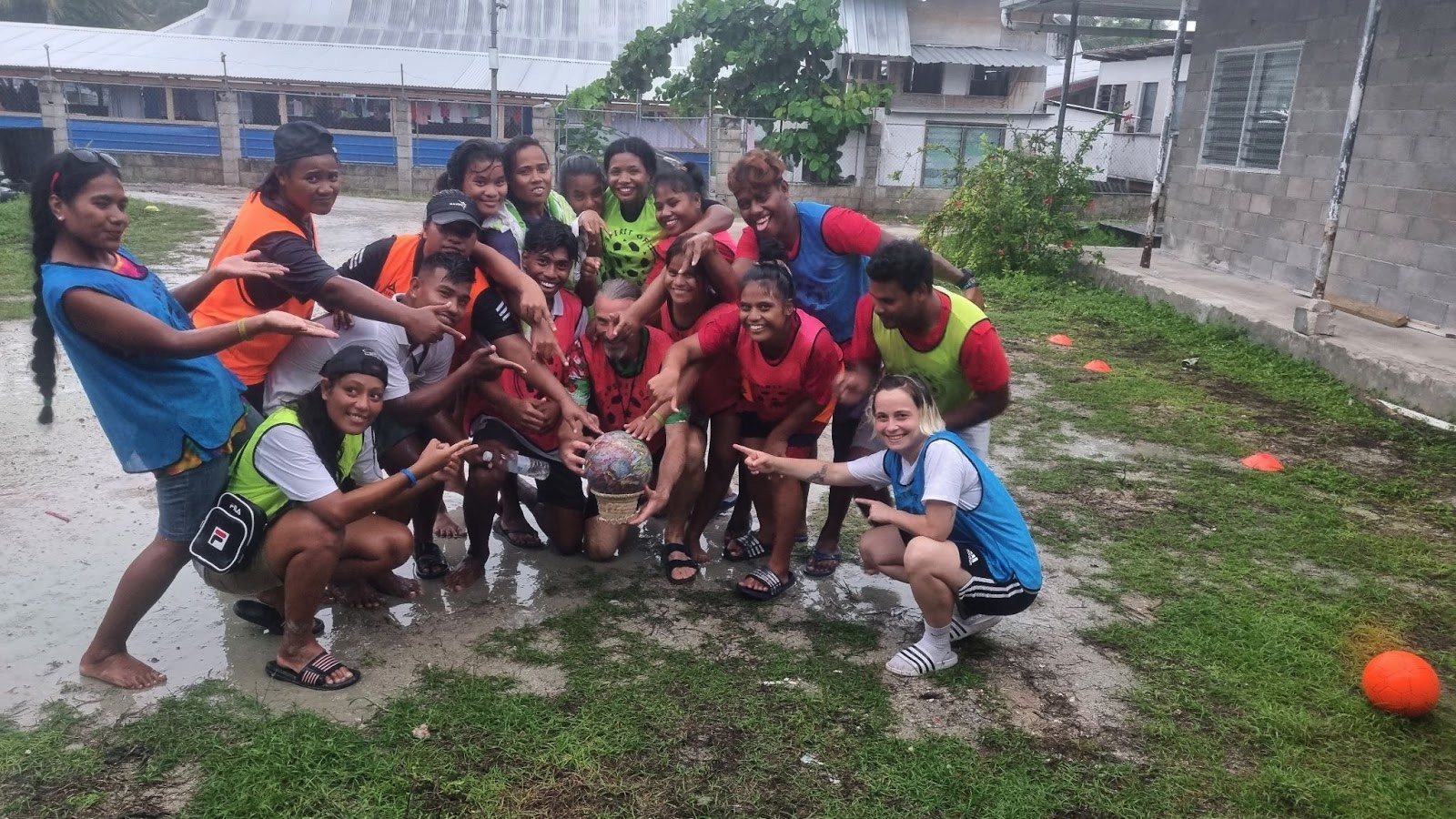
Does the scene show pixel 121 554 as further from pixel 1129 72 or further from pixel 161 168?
pixel 1129 72

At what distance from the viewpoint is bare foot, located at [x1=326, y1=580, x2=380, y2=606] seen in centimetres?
401

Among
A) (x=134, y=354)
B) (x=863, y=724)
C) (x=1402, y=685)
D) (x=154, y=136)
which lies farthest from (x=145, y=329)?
(x=154, y=136)

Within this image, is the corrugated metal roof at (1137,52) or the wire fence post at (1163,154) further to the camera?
the corrugated metal roof at (1137,52)

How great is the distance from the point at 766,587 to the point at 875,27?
23.1 m

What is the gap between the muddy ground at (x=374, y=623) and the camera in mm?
3361

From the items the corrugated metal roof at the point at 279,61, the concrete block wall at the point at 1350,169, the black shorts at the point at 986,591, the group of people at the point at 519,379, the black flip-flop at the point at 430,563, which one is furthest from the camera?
the corrugated metal roof at the point at 279,61

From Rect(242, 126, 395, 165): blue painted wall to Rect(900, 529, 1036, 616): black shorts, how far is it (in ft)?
72.6

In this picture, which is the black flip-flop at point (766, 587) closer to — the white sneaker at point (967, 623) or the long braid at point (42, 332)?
the white sneaker at point (967, 623)

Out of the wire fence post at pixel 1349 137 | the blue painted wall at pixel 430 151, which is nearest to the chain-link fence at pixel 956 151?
the blue painted wall at pixel 430 151

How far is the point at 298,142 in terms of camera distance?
3.66 m

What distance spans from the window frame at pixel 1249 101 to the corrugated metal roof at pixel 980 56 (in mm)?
13798

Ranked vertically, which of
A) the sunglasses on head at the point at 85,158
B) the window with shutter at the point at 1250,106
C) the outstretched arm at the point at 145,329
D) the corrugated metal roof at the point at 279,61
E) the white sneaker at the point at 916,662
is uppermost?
the corrugated metal roof at the point at 279,61

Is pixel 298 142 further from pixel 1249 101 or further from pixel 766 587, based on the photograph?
pixel 1249 101

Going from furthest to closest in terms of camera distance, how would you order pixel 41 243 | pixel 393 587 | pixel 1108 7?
pixel 1108 7
pixel 393 587
pixel 41 243
